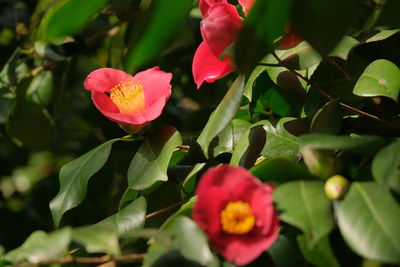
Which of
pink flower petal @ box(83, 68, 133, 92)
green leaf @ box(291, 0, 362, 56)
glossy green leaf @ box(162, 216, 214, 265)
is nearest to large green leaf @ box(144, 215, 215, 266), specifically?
glossy green leaf @ box(162, 216, 214, 265)

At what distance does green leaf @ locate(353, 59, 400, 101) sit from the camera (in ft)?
2.57

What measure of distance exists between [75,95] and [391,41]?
1.06 meters

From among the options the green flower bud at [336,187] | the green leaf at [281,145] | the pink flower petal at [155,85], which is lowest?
the green leaf at [281,145]

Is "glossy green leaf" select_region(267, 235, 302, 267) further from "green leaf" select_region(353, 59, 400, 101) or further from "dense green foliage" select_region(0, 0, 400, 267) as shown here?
"green leaf" select_region(353, 59, 400, 101)

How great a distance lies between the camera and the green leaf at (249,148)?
0.77 meters

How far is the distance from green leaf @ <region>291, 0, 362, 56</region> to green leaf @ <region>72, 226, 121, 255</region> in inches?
10.4

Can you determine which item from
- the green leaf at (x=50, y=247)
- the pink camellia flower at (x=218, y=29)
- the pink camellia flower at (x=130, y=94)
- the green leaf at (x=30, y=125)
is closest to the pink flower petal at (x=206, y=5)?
the pink camellia flower at (x=218, y=29)

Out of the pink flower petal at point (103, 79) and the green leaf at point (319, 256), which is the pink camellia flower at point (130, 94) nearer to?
the pink flower petal at point (103, 79)

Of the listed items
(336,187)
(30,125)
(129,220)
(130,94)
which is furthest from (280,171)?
(30,125)

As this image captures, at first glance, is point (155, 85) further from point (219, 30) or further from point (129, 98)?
point (219, 30)

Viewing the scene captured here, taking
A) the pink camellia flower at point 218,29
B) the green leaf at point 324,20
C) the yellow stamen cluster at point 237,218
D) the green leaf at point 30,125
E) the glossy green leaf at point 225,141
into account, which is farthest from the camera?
the green leaf at point 30,125

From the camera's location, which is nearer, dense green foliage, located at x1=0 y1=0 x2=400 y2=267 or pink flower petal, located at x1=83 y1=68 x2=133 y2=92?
dense green foliage, located at x1=0 y1=0 x2=400 y2=267

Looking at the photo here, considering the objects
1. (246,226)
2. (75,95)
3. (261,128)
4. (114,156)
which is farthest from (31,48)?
(246,226)

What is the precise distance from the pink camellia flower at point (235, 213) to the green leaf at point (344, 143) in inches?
2.4
